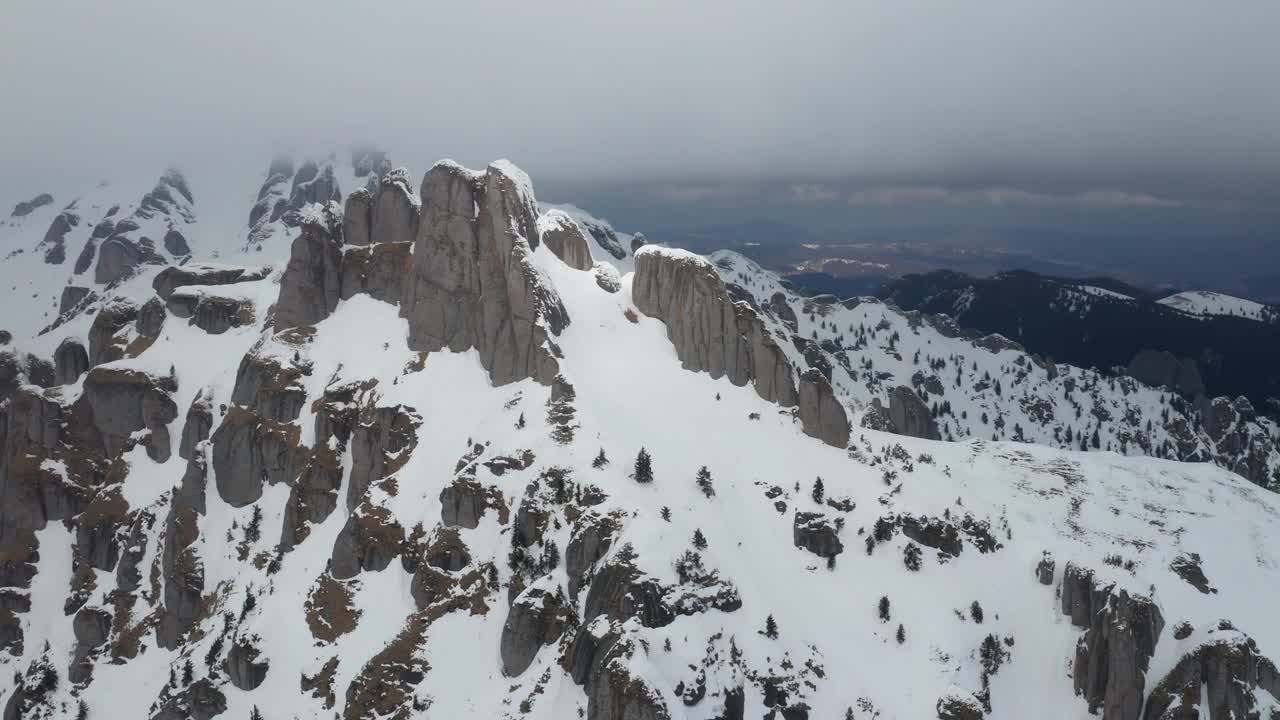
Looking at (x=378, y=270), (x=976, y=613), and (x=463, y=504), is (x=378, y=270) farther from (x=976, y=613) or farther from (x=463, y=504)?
(x=976, y=613)

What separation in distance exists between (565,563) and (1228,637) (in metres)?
60.2

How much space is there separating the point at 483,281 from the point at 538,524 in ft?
137

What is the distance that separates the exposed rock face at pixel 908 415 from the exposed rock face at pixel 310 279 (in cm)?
12106

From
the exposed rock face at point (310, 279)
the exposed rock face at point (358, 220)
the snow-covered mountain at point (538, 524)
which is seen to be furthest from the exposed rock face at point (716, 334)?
the exposed rock face at point (310, 279)

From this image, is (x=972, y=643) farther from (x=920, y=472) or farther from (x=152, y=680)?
(x=152, y=680)

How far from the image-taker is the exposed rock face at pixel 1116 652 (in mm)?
63125

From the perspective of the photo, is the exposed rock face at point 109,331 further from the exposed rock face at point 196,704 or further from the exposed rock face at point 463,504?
the exposed rock face at point 463,504

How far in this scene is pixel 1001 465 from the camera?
11075cm

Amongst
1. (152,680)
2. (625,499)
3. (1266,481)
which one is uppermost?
(625,499)

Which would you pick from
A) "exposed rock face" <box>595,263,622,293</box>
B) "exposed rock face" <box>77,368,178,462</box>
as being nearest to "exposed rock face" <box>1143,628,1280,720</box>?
"exposed rock face" <box>595,263,622,293</box>

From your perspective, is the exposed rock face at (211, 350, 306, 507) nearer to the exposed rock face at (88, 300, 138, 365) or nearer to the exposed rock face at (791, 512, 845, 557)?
the exposed rock face at (88, 300, 138, 365)

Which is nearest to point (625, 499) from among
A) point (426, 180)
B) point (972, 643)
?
point (972, 643)

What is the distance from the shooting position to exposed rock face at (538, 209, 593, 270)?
120 metres

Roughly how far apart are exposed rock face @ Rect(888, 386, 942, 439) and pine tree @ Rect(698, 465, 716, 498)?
94.7 meters
